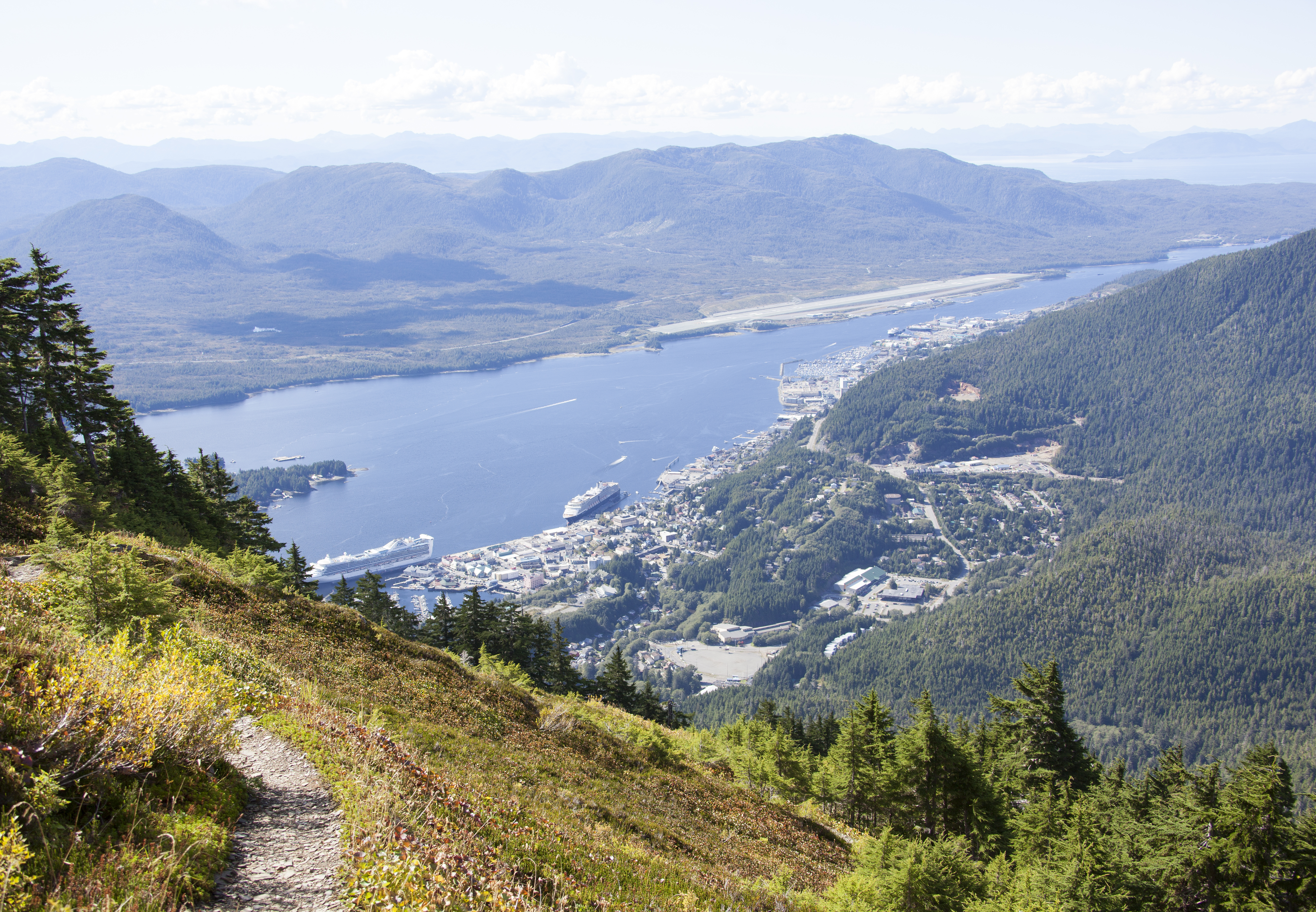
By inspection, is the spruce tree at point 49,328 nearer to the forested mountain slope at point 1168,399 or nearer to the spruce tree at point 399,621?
the spruce tree at point 399,621

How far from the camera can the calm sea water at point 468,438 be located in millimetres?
104812

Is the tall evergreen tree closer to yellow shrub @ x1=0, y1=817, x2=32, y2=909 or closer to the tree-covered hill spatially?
yellow shrub @ x1=0, y1=817, x2=32, y2=909

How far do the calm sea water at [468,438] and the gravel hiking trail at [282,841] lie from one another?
293ft

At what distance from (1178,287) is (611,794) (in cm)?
24169

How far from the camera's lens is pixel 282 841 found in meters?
6.20

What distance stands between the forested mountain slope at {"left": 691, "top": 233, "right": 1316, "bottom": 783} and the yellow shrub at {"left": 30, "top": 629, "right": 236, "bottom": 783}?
47084 mm

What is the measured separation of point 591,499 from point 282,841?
350ft

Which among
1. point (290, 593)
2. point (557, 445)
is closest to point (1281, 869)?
point (290, 593)

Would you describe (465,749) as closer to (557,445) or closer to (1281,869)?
(1281,869)

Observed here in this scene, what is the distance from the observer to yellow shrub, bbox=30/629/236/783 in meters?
5.29

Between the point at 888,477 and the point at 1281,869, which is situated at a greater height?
the point at 1281,869

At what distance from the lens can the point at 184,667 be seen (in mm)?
7113

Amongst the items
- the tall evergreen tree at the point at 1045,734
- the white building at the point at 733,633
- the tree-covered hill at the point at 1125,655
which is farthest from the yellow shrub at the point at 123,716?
the white building at the point at 733,633

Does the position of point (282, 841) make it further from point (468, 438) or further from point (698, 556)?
point (468, 438)
